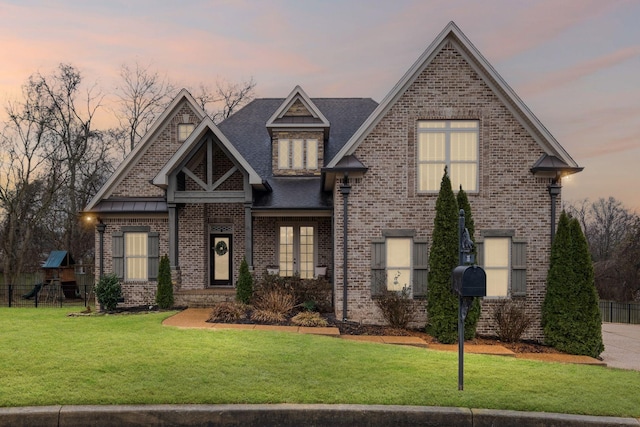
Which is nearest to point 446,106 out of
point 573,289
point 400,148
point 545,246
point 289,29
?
point 400,148

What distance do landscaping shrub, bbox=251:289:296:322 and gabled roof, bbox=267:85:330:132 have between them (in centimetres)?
657

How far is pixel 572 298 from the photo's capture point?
11438mm

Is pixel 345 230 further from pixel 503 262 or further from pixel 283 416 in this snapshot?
pixel 283 416

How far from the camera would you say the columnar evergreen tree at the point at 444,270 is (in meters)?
11.1

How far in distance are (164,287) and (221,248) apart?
2975 millimetres

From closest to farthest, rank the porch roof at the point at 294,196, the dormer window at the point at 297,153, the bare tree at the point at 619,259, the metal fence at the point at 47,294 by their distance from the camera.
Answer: the porch roof at the point at 294,196 < the dormer window at the point at 297,153 < the metal fence at the point at 47,294 < the bare tree at the point at 619,259

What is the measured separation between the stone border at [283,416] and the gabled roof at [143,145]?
12.9 metres

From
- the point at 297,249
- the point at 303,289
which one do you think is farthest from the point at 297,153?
the point at 303,289

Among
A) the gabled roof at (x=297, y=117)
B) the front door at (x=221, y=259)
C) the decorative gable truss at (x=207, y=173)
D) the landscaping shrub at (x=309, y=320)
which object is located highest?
the gabled roof at (x=297, y=117)

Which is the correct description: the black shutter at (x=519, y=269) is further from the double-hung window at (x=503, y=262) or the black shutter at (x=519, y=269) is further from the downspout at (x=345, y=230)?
the downspout at (x=345, y=230)

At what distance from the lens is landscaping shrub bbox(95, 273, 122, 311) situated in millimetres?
14820

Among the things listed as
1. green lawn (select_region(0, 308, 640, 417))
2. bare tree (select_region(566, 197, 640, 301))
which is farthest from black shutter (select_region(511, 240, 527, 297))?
bare tree (select_region(566, 197, 640, 301))

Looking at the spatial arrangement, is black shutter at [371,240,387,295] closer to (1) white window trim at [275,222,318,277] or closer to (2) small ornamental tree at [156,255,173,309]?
(1) white window trim at [275,222,318,277]

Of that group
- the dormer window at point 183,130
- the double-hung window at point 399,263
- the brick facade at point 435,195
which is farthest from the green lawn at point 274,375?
the dormer window at point 183,130
